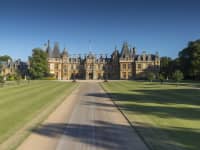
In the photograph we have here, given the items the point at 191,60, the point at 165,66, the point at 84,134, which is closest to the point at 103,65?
the point at 165,66

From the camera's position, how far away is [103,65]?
399 feet

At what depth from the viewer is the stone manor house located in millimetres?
116812

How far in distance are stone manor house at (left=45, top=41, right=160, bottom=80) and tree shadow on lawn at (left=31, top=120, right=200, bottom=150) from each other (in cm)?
10259

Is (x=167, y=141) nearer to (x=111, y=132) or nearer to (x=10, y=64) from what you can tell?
(x=111, y=132)

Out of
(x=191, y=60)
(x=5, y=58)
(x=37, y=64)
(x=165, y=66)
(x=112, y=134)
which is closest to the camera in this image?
(x=112, y=134)

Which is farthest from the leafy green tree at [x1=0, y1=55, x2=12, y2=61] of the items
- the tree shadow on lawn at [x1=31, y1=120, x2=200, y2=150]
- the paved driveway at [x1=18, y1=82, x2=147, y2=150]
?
the tree shadow on lawn at [x1=31, y1=120, x2=200, y2=150]

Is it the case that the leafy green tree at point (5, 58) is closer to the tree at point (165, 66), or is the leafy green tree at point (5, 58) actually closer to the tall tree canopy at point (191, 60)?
the tree at point (165, 66)

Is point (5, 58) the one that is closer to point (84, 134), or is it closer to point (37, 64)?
point (37, 64)

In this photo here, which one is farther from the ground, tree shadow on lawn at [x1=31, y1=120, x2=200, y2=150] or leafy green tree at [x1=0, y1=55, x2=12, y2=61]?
leafy green tree at [x1=0, y1=55, x2=12, y2=61]

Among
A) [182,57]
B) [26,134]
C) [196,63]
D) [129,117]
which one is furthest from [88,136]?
[182,57]

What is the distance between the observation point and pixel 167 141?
11.2 metres

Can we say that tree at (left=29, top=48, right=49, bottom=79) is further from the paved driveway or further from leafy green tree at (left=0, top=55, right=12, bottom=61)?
the paved driveway

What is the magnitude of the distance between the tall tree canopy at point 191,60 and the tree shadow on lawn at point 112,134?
7250cm

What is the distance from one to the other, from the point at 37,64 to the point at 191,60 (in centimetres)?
4656
